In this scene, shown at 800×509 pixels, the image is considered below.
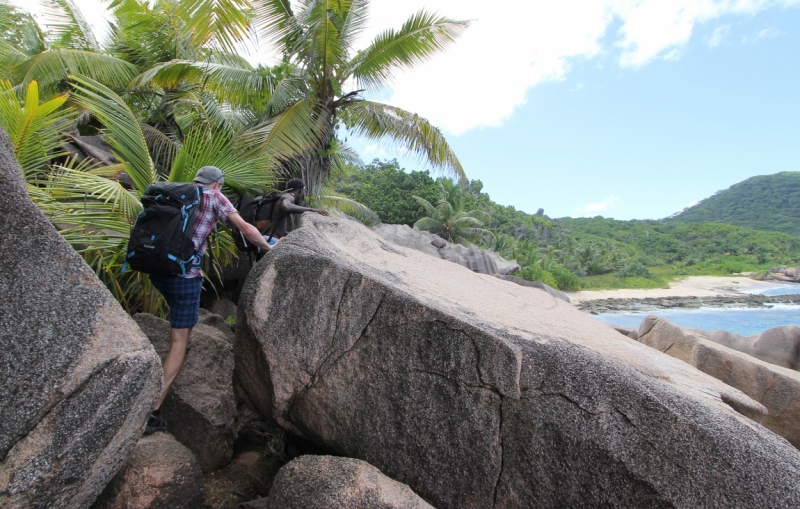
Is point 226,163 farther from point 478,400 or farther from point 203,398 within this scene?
point 478,400

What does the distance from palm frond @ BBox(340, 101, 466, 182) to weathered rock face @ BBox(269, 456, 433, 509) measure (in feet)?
24.3

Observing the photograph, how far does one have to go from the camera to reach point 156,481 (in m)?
2.53

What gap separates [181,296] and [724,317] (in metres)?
33.7

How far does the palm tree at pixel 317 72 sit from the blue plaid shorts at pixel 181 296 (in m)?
5.23

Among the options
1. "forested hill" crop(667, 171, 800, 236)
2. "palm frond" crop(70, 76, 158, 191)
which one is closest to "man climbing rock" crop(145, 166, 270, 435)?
"palm frond" crop(70, 76, 158, 191)

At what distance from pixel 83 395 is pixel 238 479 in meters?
1.46

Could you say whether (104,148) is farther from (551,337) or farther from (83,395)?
(551,337)

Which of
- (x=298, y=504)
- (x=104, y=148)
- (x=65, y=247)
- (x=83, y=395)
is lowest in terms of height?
(x=298, y=504)

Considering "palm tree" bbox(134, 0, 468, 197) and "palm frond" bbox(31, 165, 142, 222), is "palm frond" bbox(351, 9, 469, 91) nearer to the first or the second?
"palm tree" bbox(134, 0, 468, 197)

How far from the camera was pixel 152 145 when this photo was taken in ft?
28.5

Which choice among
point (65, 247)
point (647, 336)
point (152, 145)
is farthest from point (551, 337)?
point (152, 145)

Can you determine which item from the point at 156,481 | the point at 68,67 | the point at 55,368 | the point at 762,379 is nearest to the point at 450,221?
the point at 68,67

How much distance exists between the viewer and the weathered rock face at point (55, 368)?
6.61 feet

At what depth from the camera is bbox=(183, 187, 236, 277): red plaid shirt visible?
3090mm
